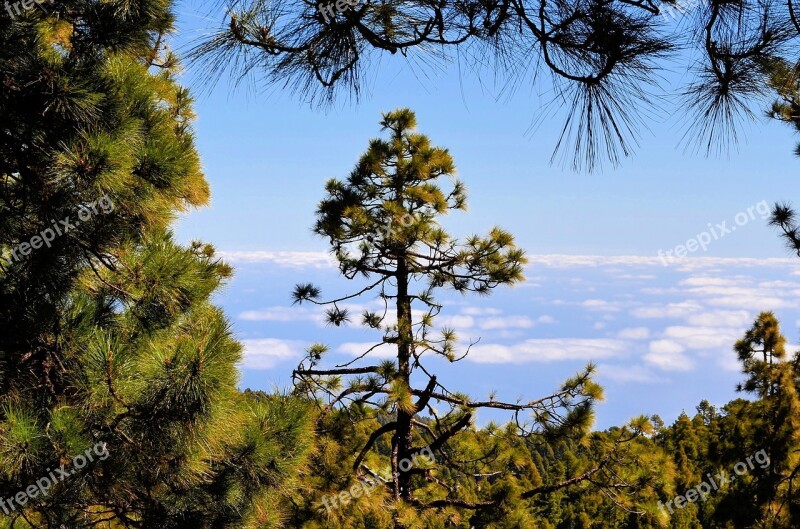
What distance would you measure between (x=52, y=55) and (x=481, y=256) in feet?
17.4

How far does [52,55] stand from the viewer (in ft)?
14.5

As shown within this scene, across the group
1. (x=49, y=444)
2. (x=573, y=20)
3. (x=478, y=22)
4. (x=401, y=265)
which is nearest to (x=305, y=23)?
(x=478, y=22)

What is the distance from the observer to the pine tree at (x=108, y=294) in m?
3.84

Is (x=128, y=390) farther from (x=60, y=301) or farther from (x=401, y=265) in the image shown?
(x=401, y=265)

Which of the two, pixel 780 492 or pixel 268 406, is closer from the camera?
pixel 268 406

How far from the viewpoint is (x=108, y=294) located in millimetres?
4789

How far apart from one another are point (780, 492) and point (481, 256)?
4921 mm

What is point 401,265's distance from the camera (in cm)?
830

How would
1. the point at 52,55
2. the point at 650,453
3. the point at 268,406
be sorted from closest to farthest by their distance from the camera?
1. the point at 52,55
2. the point at 268,406
3. the point at 650,453

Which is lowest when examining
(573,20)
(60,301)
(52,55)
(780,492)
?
(780,492)

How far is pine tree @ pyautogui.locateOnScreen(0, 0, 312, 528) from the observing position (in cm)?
384

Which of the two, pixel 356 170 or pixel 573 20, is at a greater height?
pixel 356 170

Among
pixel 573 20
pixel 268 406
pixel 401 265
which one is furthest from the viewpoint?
pixel 401 265

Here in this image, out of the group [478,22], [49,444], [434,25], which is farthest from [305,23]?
[49,444]
